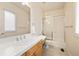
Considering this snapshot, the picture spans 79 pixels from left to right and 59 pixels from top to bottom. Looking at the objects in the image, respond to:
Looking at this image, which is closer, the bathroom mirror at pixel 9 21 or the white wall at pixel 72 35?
the bathroom mirror at pixel 9 21

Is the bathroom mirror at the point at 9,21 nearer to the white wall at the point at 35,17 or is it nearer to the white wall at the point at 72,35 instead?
the white wall at the point at 72,35

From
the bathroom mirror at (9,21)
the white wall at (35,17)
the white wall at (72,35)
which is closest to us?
the bathroom mirror at (9,21)

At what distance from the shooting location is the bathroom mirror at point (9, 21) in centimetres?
151

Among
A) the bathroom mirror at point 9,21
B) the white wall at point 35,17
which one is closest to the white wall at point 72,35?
the white wall at point 35,17

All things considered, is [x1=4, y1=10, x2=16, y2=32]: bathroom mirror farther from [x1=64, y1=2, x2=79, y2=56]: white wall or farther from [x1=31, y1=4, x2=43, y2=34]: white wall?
[x1=31, y1=4, x2=43, y2=34]: white wall

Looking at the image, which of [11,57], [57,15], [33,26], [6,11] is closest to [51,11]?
[57,15]

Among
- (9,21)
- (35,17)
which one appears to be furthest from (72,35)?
(9,21)

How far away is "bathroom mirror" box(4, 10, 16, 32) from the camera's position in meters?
1.51

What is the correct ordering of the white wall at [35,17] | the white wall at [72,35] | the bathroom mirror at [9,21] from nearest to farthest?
the bathroom mirror at [9,21]
the white wall at [72,35]
the white wall at [35,17]

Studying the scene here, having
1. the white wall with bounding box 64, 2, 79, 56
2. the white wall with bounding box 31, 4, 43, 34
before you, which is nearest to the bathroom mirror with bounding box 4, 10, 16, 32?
the white wall with bounding box 64, 2, 79, 56

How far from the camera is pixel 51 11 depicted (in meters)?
2.78

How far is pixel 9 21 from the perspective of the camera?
63.8 inches

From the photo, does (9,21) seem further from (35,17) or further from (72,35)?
(35,17)

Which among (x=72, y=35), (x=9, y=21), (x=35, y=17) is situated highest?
(x=35, y=17)
